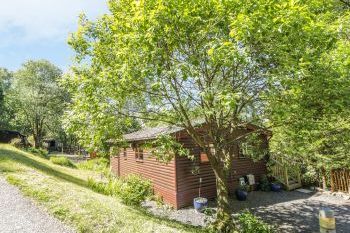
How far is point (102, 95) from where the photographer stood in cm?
821

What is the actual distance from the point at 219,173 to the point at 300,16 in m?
6.08

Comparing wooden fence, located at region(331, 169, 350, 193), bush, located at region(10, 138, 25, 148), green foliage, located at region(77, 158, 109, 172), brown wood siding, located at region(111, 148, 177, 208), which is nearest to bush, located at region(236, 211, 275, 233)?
brown wood siding, located at region(111, 148, 177, 208)

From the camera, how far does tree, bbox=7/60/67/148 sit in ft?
123

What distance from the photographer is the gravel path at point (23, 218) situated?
264 inches

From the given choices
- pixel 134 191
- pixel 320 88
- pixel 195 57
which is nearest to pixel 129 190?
pixel 134 191

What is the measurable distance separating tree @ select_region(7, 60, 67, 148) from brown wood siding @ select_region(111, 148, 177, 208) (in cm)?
2328

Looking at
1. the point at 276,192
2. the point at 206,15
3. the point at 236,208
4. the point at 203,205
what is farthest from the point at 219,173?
the point at 276,192

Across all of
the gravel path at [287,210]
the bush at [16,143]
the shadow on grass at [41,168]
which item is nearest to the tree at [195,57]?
the gravel path at [287,210]

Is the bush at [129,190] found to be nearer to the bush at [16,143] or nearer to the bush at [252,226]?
the bush at [252,226]

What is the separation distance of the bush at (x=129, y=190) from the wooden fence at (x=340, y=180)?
35.2 feet

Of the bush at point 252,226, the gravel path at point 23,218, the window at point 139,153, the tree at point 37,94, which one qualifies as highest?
the tree at point 37,94

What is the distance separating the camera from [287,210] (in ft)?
42.8

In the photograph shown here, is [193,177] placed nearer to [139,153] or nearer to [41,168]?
[139,153]

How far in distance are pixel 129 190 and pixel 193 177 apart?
3591 mm
